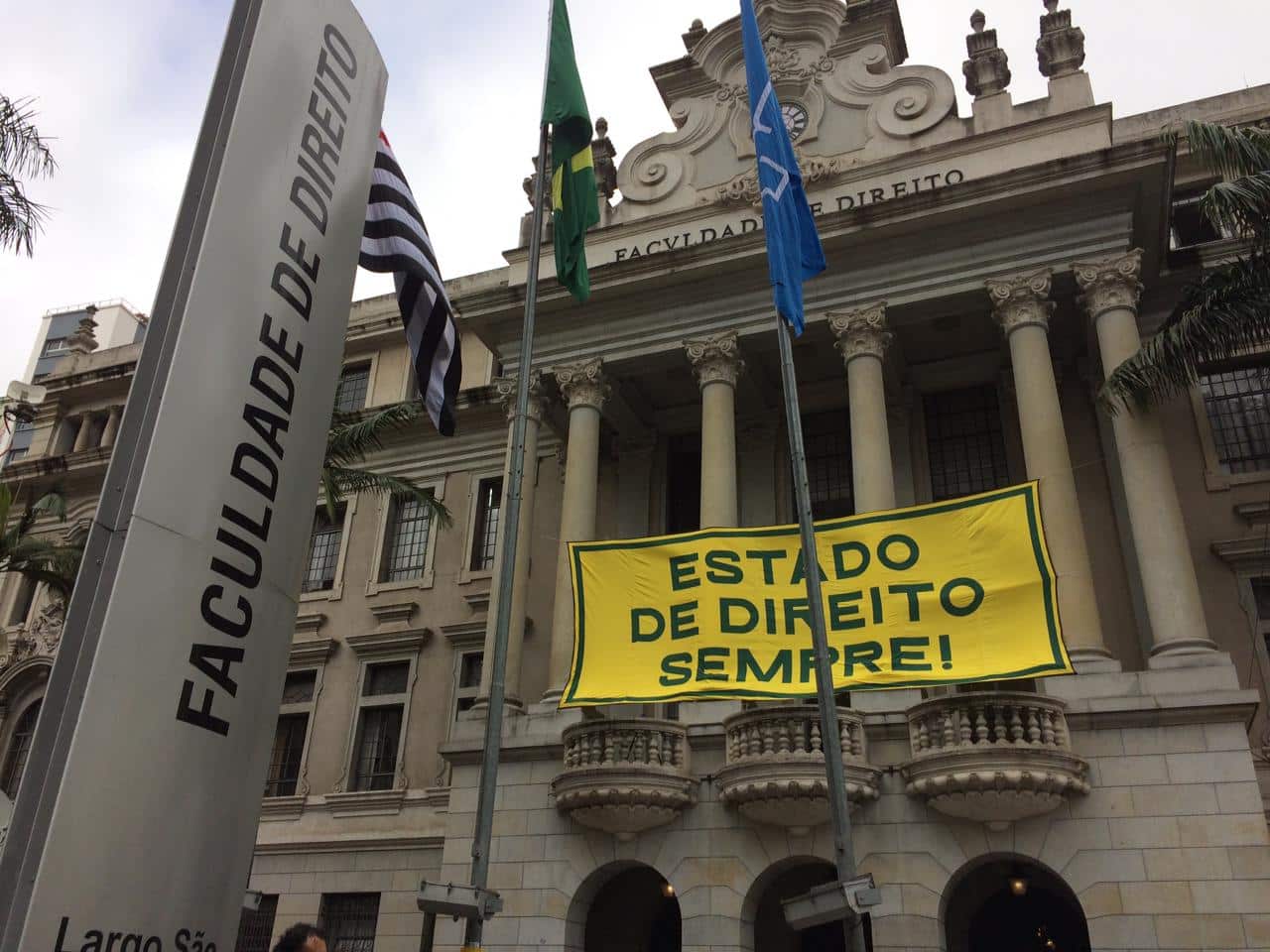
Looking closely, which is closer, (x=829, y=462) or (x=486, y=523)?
(x=829, y=462)

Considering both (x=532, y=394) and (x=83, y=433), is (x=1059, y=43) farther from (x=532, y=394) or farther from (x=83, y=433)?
(x=83, y=433)

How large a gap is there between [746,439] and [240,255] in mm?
19651

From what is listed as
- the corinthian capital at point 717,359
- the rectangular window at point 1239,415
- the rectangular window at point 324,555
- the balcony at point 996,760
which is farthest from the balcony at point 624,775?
the rectangular window at point 324,555

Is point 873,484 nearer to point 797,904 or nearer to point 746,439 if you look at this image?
point 746,439

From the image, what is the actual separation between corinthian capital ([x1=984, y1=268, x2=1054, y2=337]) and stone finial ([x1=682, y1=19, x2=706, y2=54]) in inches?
415

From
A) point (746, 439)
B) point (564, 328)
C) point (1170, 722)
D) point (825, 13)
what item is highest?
point (825, 13)

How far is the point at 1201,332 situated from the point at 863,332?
6.27m

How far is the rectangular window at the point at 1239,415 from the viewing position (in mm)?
21688

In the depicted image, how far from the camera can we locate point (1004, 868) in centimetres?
1936

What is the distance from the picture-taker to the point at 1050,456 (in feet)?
62.1

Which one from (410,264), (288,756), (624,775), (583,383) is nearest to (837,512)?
(583,383)

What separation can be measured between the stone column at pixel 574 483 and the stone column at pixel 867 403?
5403 millimetres

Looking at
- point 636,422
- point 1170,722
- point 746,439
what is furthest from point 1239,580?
point 636,422

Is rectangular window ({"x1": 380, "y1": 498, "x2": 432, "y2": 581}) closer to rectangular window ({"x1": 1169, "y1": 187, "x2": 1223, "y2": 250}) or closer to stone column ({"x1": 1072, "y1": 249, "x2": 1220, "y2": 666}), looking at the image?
stone column ({"x1": 1072, "y1": 249, "x2": 1220, "y2": 666})
